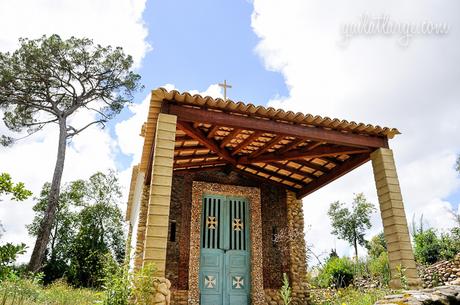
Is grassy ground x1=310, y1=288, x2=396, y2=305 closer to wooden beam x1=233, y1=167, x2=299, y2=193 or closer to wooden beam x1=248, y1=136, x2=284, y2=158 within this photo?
wooden beam x1=233, y1=167, x2=299, y2=193

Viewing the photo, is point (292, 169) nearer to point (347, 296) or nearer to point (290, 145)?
point (290, 145)

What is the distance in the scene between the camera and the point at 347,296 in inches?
249

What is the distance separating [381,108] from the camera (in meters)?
6.68

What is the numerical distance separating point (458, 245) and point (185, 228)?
9093mm

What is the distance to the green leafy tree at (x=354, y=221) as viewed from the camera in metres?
21.3

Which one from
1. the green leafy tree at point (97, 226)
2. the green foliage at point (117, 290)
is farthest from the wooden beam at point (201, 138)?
the green leafy tree at point (97, 226)

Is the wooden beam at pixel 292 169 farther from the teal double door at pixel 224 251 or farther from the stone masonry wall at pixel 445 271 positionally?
the stone masonry wall at pixel 445 271

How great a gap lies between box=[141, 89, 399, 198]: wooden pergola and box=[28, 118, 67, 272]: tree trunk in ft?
23.3

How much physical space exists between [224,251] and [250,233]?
0.81 metres

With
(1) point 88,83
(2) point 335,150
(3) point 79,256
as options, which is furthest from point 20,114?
(2) point 335,150

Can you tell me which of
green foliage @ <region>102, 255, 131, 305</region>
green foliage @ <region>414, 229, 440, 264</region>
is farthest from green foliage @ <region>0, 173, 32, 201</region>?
green foliage @ <region>414, 229, 440, 264</region>

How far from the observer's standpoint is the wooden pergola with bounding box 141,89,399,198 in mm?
5348

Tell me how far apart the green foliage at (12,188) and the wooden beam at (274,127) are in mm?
2473

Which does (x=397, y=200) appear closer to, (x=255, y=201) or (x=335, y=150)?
(x=335, y=150)
